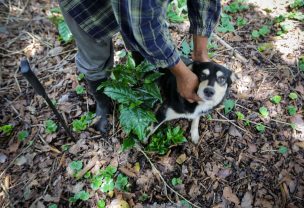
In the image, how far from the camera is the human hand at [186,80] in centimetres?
202

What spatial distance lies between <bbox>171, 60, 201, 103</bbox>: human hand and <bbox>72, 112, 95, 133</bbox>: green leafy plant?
1.45m

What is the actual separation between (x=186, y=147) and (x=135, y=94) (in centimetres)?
94

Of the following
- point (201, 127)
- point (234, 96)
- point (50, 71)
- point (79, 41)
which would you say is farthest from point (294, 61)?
point (50, 71)

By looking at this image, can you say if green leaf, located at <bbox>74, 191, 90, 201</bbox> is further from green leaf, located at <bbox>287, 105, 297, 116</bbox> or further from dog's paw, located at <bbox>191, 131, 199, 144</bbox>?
green leaf, located at <bbox>287, 105, 297, 116</bbox>

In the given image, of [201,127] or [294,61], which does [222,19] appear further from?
[201,127]

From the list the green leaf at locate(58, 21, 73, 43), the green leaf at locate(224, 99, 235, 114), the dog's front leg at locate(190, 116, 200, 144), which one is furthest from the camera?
the green leaf at locate(58, 21, 73, 43)

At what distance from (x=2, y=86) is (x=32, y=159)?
4.09 ft

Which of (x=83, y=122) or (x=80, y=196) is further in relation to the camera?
(x=83, y=122)

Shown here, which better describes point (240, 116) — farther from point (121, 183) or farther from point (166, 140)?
point (121, 183)

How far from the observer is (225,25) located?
13.8 ft

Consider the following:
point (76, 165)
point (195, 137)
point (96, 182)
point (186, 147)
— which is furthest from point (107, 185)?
point (195, 137)

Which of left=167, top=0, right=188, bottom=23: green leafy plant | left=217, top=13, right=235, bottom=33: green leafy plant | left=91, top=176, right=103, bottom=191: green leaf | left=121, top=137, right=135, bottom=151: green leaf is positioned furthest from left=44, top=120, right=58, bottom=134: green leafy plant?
left=217, top=13, right=235, bottom=33: green leafy plant

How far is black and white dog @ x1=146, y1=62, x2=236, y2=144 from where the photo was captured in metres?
2.43

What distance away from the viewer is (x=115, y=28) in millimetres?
2377
